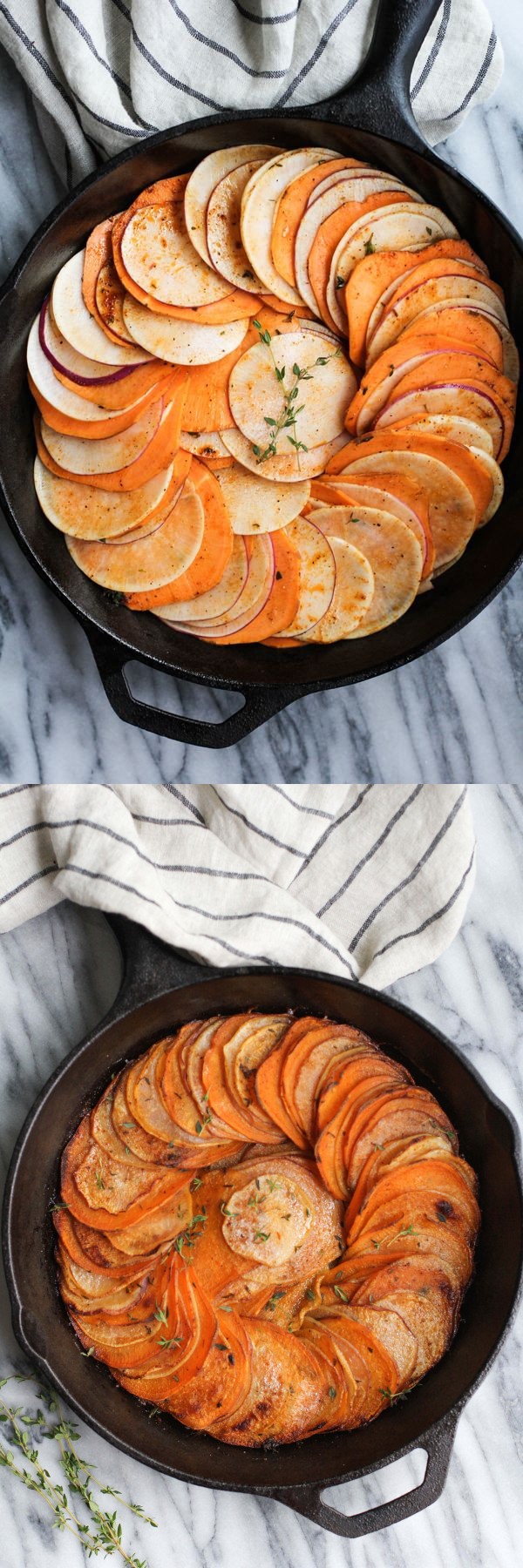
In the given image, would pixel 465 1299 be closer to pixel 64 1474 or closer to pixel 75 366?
pixel 64 1474

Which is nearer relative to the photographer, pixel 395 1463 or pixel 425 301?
pixel 425 301

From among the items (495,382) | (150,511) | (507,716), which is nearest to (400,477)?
(495,382)

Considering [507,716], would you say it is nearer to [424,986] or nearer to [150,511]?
[424,986]

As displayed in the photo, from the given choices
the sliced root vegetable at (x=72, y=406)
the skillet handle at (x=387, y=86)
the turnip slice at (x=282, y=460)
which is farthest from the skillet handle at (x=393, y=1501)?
the skillet handle at (x=387, y=86)

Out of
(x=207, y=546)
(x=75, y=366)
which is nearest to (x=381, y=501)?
(x=207, y=546)

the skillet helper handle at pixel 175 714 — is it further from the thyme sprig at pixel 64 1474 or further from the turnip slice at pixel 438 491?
the thyme sprig at pixel 64 1474

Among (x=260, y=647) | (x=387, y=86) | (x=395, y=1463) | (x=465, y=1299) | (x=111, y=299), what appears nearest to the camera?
(x=387, y=86)
